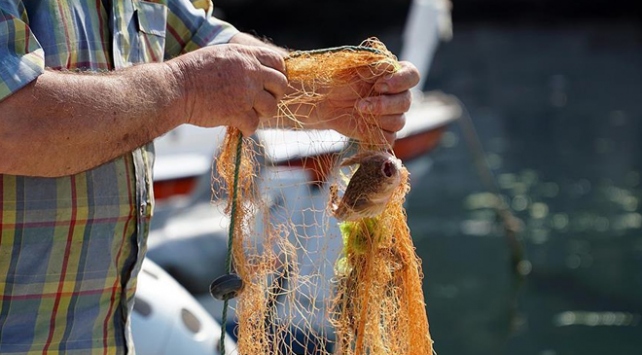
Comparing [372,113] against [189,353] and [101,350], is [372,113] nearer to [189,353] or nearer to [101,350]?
[101,350]

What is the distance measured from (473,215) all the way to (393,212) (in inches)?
303

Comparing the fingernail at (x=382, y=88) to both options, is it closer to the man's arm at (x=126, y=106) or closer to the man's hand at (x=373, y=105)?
the man's hand at (x=373, y=105)

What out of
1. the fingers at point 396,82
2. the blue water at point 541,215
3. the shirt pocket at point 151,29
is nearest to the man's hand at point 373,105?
the fingers at point 396,82

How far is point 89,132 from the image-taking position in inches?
73.2

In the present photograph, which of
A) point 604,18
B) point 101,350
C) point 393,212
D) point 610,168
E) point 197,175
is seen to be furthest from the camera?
point 604,18

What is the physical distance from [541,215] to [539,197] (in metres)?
0.63

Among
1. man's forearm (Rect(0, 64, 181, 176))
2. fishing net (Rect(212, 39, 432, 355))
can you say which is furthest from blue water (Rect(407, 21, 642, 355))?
man's forearm (Rect(0, 64, 181, 176))

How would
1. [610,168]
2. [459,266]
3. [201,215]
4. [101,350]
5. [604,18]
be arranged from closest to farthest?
1. [101,350]
2. [201,215]
3. [459,266]
4. [610,168]
5. [604,18]

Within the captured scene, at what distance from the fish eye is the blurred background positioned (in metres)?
4.78

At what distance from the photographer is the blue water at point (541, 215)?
23.7ft

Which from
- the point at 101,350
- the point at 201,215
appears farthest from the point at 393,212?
the point at 201,215

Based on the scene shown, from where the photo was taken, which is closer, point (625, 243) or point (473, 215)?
point (625, 243)

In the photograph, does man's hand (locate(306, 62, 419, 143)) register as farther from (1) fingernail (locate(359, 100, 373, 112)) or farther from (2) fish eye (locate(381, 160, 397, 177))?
(2) fish eye (locate(381, 160, 397, 177))

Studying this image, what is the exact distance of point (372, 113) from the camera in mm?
2219
